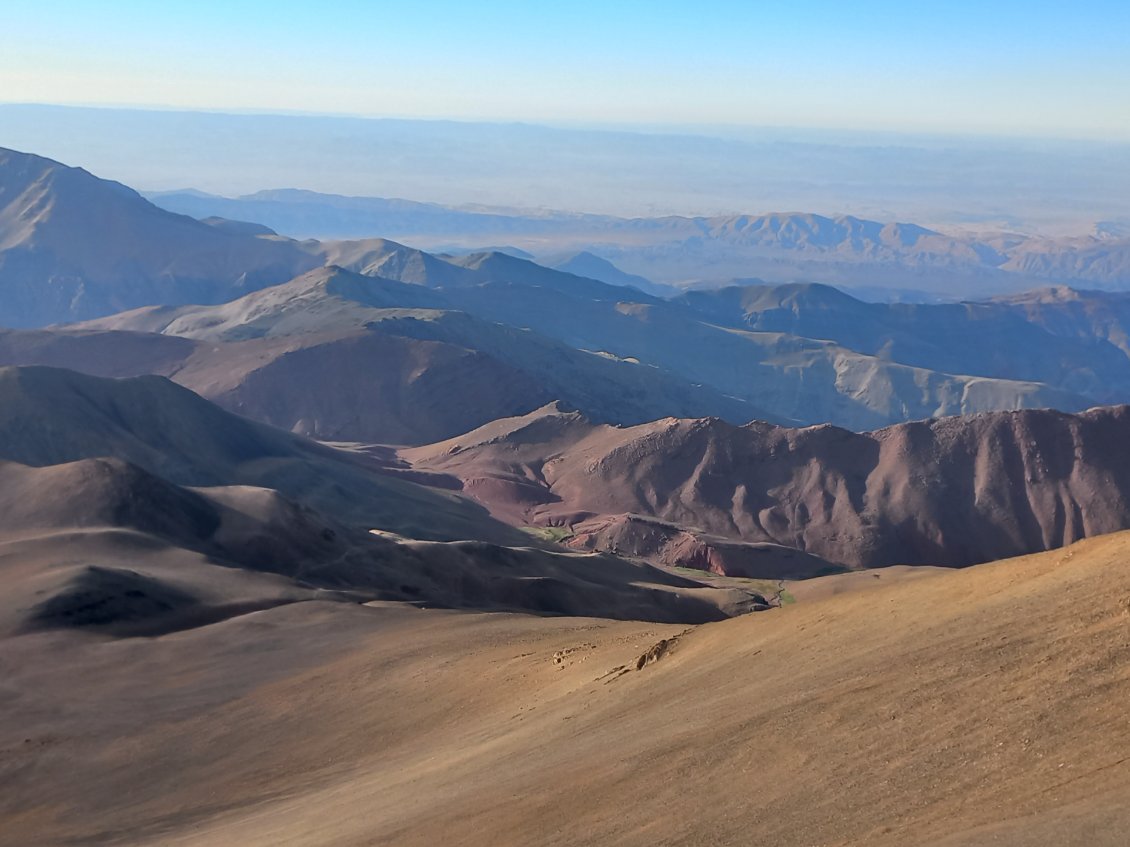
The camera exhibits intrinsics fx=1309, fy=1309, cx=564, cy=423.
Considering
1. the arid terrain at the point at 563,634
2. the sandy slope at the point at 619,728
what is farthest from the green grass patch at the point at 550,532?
the sandy slope at the point at 619,728

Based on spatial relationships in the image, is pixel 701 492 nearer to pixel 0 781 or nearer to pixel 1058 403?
pixel 0 781

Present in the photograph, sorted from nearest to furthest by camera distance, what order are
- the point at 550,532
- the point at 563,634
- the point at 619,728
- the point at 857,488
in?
the point at 619,728, the point at 563,634, the point at 550,532, the point at 857,488

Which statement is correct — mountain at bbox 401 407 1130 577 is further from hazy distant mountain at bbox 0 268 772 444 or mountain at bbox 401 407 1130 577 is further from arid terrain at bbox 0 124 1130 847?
hazy distant mountain at bbox 0 268 772 444

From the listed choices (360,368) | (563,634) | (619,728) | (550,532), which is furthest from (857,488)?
(619,728)

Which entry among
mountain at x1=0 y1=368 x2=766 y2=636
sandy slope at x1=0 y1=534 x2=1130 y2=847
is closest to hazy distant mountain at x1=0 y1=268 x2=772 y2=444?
mountain at x1=0 y1=368 x2=766 y2=636

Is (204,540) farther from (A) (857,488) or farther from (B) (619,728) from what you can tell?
(A) (857,488)

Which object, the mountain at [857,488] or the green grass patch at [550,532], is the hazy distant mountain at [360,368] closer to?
the mountain at [857,488]
